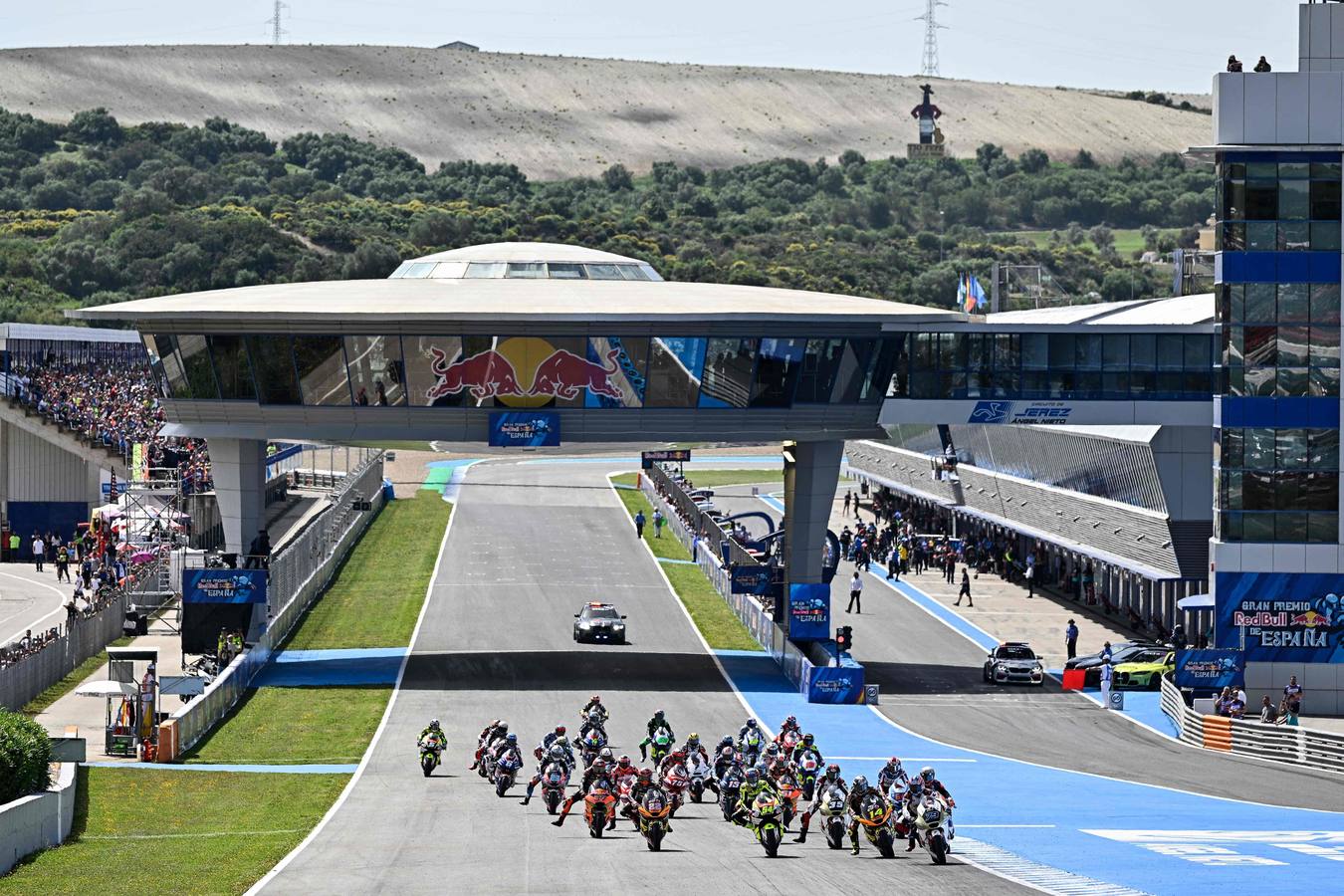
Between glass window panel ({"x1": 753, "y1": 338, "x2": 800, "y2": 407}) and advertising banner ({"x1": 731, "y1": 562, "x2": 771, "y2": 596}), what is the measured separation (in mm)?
6031

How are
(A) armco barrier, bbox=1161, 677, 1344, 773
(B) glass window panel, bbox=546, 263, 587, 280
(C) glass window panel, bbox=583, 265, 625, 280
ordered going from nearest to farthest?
(A) armco barrier, bbox=1161, 677, 1344, 773 → (B) glass window panel, bbox=546, 263, 587, 280 → (C) glass window panel, bbox=583, 265, 625, 280

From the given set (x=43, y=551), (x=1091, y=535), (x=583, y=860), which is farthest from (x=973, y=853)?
(x=43, y=551)

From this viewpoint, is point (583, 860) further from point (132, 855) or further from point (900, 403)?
point (900, 403)

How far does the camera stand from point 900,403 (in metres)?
60.2

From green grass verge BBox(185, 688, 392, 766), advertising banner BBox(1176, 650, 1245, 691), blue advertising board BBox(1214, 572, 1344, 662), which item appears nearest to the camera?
green grass verge BBox(185, 688, 392, 766)

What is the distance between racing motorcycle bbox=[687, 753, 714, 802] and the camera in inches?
1566

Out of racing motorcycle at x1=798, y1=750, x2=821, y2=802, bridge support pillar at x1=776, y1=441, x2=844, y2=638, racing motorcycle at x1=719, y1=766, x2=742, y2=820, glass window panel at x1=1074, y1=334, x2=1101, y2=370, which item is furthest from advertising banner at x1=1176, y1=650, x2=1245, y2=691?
racing motorcycle at x1=719, y1=766, x2=742, y2=820

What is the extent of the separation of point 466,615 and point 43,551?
19.8m

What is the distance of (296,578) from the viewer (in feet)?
232

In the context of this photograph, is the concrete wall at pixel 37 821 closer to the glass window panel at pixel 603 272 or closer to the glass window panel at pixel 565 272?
the glass window panel at pixel 565 272

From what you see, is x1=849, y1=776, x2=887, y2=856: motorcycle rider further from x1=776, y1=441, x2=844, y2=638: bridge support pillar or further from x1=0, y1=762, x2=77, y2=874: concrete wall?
x1=776, y1=441, x2=844, y2=638: bridge support pillar

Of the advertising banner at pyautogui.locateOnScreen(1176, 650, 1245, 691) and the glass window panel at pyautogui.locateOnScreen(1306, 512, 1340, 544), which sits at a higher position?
the glass window panel at pyautogui.locateOnScreen(1306, 512, 1340, 544)

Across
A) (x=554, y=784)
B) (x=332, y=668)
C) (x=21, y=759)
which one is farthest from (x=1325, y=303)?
(x=21, y=759)

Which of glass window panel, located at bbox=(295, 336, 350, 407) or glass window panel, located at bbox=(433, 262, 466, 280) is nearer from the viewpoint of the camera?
glass window panel, located at bbox=(295, 336, 350, 407)
